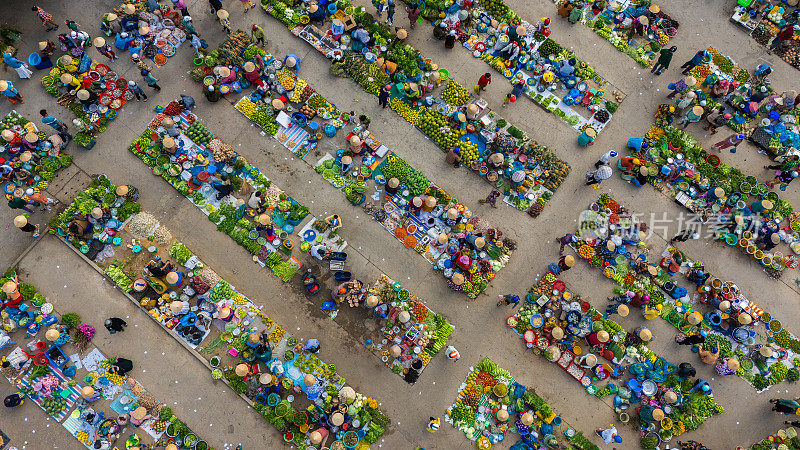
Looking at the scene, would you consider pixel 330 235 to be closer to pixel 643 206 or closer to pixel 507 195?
pixel 507 195

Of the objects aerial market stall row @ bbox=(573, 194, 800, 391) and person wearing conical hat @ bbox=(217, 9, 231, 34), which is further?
person wearing conical hat @ bbox=(217, 9, 231, 34)

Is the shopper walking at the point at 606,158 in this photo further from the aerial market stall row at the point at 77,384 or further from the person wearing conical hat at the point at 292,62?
the aerial market stall row at the point at 77,384

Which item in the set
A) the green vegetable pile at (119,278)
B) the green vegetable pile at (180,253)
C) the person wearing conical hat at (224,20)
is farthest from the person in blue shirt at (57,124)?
the person wearing conical hat at (224,20)

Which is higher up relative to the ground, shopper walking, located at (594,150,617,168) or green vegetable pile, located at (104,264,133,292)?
shopper walking, located at (594,150,617,168)

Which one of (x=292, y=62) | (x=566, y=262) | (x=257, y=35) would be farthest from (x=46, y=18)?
(x=566, y=262)

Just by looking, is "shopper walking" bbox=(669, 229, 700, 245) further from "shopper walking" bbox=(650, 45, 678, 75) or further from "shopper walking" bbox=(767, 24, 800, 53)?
"shopper walking" bbox=(767, 24, 800, 53)

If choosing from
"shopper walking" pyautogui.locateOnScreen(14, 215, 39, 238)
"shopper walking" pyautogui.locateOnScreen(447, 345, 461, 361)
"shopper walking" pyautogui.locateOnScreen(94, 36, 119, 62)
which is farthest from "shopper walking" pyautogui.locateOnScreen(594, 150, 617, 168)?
"shopper walking" pyautogui.locateOnScreen(14, 215, 39, 238)

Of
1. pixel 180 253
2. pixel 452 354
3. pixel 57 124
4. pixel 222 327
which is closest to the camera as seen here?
pixel 452 354

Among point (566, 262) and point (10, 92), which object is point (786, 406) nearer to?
point (566, 262)
